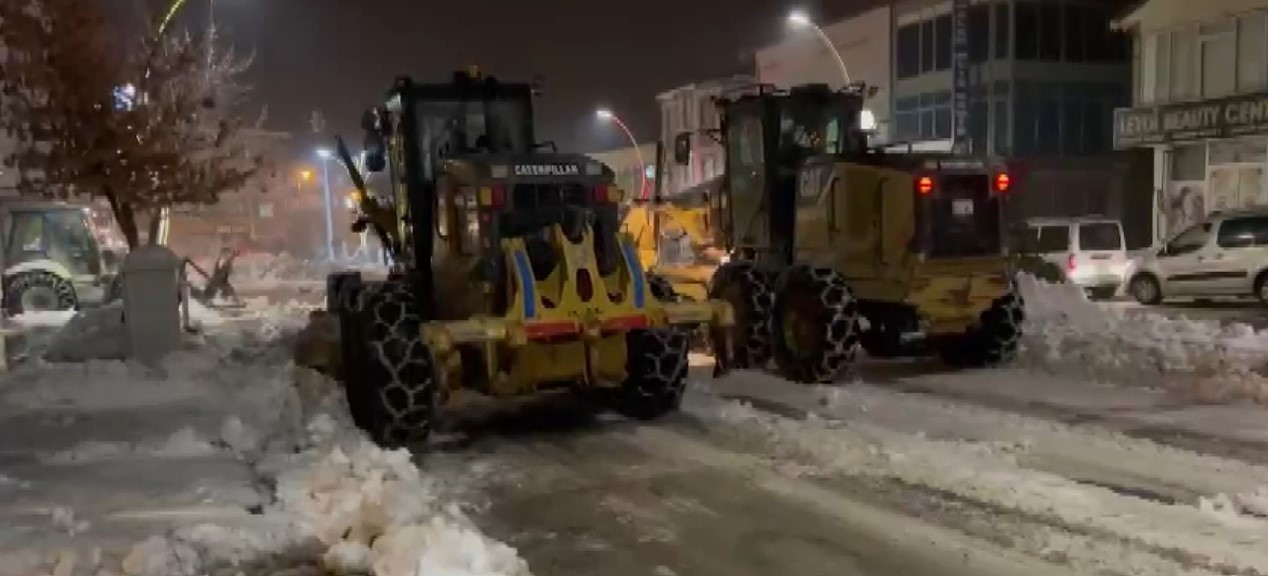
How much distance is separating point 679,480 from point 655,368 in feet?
7.12

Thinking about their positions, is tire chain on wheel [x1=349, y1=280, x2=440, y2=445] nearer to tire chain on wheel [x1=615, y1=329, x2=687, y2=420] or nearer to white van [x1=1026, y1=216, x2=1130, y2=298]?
tire chain on wheel [x1=615, y1=329, x2=687, y2=420]

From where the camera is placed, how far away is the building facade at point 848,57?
43.5 metres

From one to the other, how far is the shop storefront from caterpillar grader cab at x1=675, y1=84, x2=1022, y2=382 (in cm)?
1767

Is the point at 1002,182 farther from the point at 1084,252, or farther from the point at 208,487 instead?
the point at 1084,252

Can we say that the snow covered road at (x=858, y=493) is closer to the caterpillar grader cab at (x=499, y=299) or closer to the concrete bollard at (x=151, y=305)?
the caterpillar grader cab at (x=499, y=299)

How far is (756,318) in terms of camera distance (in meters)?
13.7

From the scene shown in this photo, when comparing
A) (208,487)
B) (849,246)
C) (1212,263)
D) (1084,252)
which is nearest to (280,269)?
(1084,252)

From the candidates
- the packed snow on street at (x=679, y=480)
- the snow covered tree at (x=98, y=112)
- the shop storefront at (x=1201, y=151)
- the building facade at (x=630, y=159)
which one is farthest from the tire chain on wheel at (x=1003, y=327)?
the building facade at (x=630, y=159)

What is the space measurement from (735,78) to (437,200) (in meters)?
47.5

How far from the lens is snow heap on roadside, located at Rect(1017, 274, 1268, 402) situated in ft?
39.7

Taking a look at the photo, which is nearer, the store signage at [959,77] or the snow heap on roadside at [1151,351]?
the snow heap on roadside at [1151,351]

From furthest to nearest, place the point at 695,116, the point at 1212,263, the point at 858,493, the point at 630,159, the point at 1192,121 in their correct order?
the point at 630,159
the point at 695,116
the point at 1192,121
the point at 1212,263
the point at 858,493

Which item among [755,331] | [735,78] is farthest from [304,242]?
[755,331]

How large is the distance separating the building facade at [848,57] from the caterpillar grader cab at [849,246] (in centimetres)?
2648
